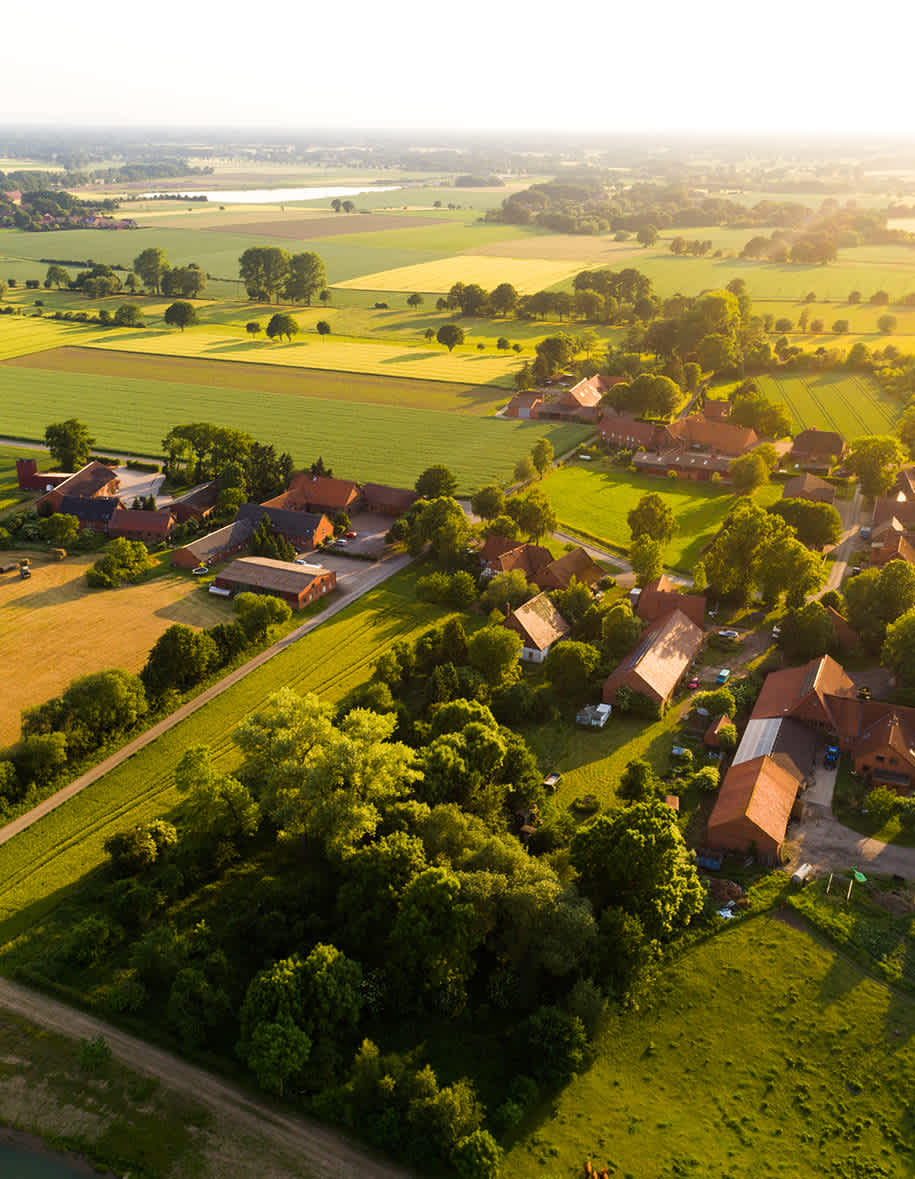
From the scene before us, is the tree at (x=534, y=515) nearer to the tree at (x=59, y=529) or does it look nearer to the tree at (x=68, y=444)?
the tree at (x=59, y=529)

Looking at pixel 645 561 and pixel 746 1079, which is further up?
pixel 645 561

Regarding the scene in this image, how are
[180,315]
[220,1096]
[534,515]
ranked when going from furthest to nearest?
1. [180,315]
2. [534,515]
3. [220,1096]

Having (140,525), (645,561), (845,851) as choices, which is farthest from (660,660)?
(140,525)

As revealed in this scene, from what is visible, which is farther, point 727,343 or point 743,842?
point 727,343

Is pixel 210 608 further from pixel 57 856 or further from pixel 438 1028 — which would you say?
pixel 438 1028

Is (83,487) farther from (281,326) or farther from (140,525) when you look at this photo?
(281,326)

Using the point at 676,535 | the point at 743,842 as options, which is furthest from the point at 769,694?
Result: the point at 676,535

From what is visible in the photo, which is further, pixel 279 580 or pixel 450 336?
pixel 450 336
